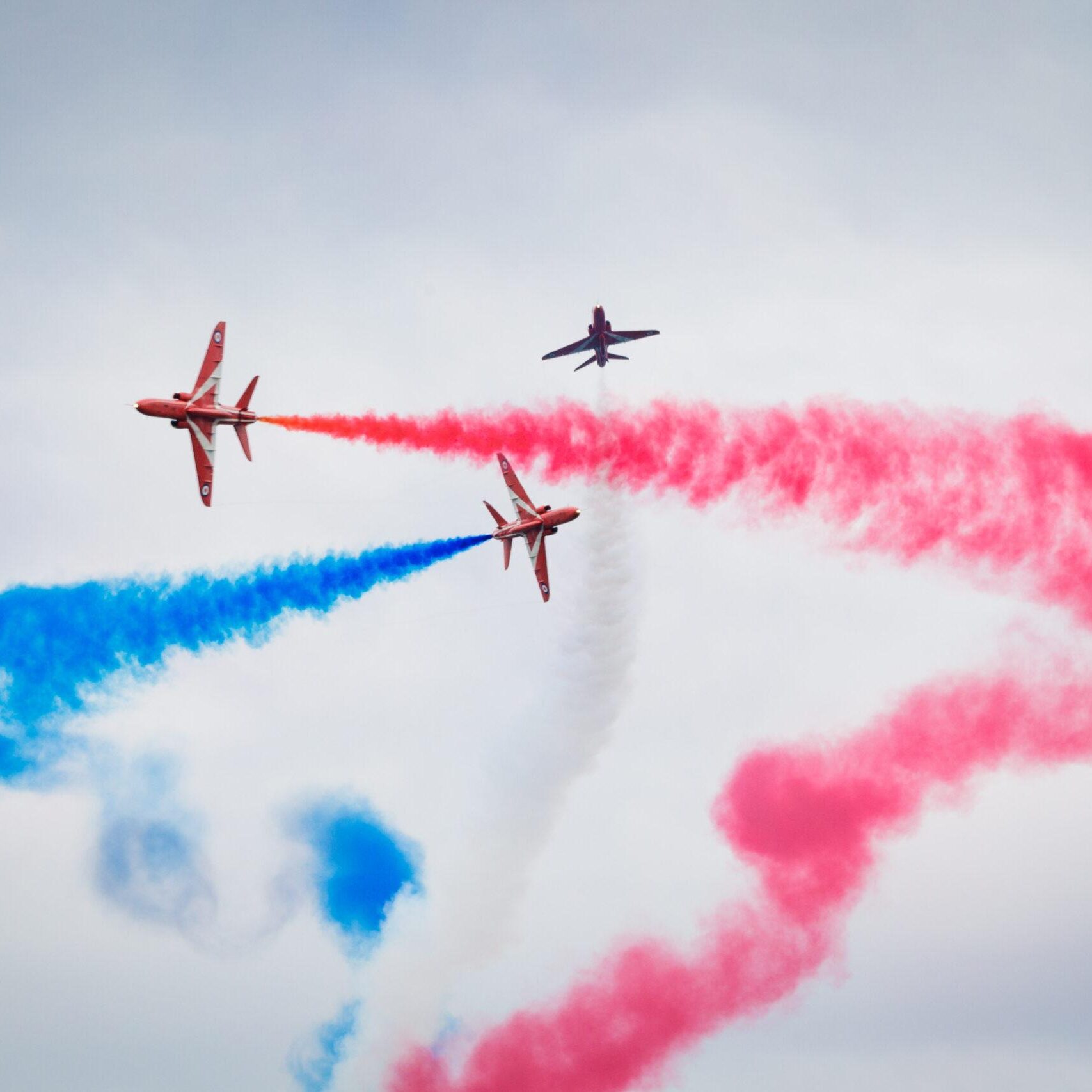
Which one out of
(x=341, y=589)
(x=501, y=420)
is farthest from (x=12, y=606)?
(x=501, y=420)

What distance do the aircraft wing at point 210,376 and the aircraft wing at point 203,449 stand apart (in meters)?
0.96

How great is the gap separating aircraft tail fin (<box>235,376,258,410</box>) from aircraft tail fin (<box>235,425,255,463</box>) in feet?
2.81

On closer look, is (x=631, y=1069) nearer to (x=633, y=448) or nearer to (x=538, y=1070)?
(x=538, y=1070)

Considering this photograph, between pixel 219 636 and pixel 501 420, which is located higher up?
pixel 501 420

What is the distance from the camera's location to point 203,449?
7912 cm

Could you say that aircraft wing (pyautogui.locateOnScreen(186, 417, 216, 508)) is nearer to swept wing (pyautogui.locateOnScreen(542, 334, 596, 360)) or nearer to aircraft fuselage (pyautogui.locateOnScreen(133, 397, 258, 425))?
aircraft fuselage (pyautogui.locateOnScreen(133, 397, 258, 425))

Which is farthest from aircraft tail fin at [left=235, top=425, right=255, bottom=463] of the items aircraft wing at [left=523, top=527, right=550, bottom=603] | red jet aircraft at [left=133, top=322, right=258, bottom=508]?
aircraft wing at [left=523, top=527, right=550, bottom=603]

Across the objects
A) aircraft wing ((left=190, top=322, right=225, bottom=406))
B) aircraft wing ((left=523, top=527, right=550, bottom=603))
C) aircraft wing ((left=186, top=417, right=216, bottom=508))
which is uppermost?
aircraft wing ((left=190, top=322, right=225, bottom=406))

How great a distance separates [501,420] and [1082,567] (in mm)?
28042

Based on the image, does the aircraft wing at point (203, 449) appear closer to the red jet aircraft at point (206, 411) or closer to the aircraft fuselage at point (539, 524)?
the red jet aircraft at point (206, 411)

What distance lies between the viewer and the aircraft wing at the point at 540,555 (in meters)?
79.9

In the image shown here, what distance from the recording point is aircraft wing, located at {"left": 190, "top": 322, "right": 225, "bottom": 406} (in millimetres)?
78875

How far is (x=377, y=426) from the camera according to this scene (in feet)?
269

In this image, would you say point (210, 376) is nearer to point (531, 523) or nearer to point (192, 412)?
point (192, 412)
